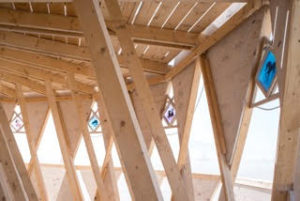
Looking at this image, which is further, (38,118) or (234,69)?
(38,118)

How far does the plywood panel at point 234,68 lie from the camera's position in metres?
3.19

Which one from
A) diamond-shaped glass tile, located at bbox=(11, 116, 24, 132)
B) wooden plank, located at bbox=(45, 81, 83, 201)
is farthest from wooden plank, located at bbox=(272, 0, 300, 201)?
diamond-shaped glass tile, located at bbox=(11, 116, 24, 132)

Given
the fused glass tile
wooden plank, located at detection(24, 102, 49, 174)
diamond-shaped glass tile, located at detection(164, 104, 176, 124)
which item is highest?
wooden plank, located at detection(24, 102, 49, 174)

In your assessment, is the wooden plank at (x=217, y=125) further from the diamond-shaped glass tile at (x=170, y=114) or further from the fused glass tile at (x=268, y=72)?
the diamond-shaped glass tile at (x=170, y=114)

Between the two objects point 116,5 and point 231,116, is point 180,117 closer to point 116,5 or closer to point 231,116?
point 231,116

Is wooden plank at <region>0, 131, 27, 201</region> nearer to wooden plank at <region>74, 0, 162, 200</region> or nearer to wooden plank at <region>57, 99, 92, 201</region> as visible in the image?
wooden plank at <region>74, 0, 162, 200</region>

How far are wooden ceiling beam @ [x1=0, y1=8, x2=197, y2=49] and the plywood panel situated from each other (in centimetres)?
52

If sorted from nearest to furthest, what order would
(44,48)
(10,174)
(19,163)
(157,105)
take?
1. (10,174)
2. (19,163)
3. (44,48)
4. (157,105)

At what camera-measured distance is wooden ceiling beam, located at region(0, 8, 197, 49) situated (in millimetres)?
3395

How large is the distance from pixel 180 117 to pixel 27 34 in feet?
8.50

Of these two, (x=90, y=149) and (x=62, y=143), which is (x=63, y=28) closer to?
(x=90, y=149)

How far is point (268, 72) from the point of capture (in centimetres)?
299

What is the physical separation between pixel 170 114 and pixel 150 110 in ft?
9.89

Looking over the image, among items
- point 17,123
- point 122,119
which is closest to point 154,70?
point 122,119
